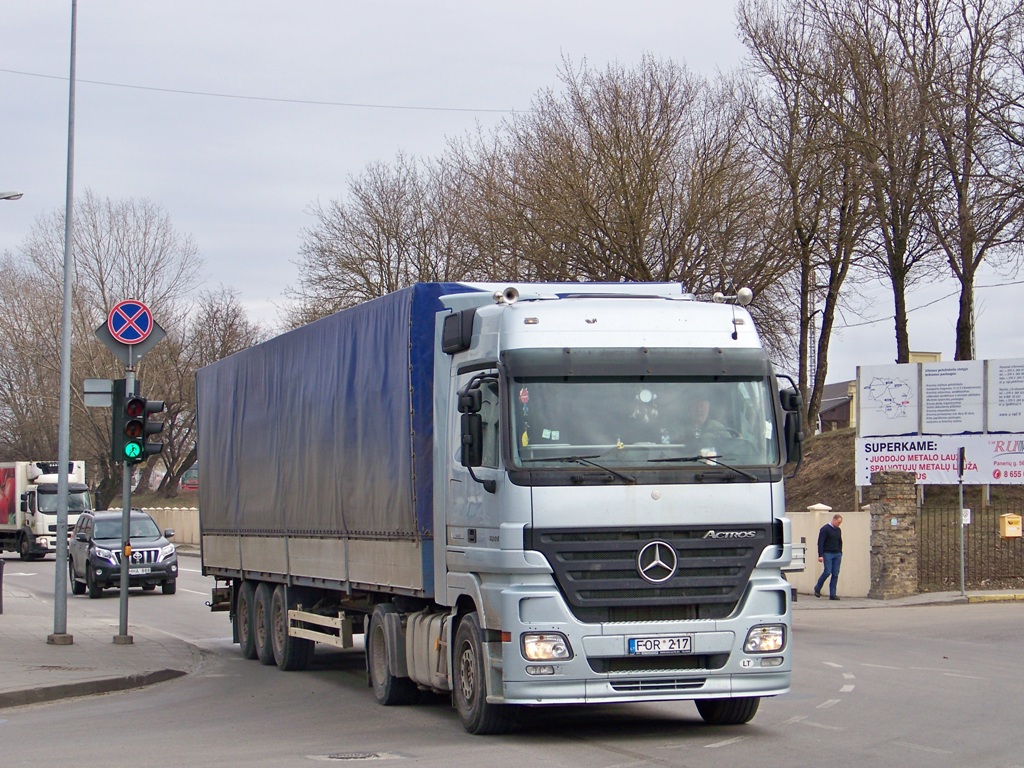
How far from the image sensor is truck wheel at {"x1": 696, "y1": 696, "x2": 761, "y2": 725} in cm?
1054

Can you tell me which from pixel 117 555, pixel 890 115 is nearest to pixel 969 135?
pixel 890 115

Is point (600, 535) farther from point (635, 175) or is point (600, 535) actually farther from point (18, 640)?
point (635, 175)

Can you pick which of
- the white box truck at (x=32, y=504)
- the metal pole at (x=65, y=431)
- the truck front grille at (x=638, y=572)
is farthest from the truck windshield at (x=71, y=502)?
the truck front grille at (x=638, y=572)

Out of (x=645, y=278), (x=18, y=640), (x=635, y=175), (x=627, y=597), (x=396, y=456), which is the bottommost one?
(x=18, y=640)

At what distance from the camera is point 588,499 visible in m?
9.67

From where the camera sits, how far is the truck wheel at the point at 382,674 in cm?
1229

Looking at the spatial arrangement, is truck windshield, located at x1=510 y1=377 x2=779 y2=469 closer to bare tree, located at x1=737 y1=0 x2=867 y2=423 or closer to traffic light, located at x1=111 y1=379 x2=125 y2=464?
traffic light, located at x1=111 y1=379 x2=125 y2=464

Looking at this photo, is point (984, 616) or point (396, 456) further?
point (984, 616)

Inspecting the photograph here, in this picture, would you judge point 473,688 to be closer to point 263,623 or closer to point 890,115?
point 263,623

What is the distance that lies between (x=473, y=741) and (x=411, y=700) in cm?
244

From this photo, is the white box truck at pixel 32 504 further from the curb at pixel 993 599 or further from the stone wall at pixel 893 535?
the curb at pixel 993 599

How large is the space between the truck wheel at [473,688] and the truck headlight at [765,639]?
1.79 m

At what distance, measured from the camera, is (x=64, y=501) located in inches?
717

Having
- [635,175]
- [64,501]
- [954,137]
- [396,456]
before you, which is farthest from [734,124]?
[396,456]
